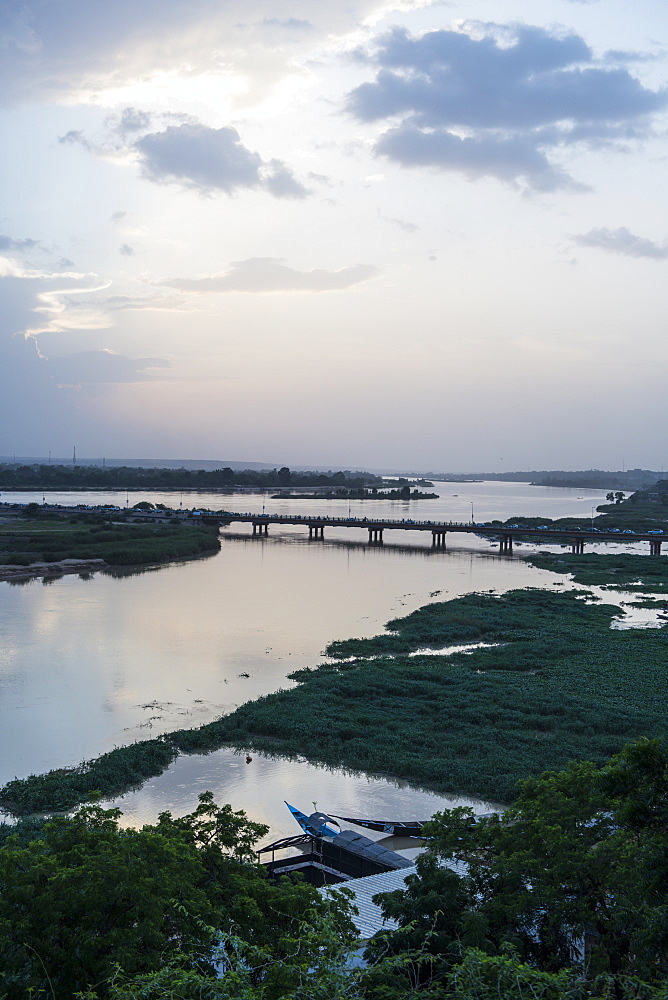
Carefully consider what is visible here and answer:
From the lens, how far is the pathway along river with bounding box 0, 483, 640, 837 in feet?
55.9

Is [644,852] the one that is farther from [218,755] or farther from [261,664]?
[261,664]

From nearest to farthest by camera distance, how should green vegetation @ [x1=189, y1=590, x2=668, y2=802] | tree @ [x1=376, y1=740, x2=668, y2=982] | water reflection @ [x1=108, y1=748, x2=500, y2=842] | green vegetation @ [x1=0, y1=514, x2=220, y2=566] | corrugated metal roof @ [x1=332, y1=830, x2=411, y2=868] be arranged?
tree @ [x1=376, y1=740, x2=668, y2=982] < corrugated metal roof @ [x1=332, y1=830, x2=411, y2=868] < water reflection @ [x1=108, y1=748, x2=500, y2=842] < green vegetation @ [x1=189, y1=590, x2=668, y2=802] < green vegetation @ [x1=0, y1=514, x2=220, y2=566]

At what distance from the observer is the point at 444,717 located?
21.0 metres

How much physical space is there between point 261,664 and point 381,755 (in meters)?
9.80

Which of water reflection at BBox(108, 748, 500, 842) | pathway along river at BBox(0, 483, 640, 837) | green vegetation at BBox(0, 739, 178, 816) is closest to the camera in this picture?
green vegetation at BBox(0, 739, 178, 816)

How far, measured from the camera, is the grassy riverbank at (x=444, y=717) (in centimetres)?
1739

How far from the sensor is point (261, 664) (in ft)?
90.5

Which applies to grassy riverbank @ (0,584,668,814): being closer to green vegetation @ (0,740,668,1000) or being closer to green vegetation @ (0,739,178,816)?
green vegetation @ (0,739,178,816)

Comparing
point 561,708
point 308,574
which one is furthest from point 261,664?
point 308,574

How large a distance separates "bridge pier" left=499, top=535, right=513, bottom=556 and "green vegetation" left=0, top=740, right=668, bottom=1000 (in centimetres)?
6092

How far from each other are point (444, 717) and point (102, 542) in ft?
150

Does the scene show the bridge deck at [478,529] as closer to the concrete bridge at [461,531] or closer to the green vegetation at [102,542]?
the concrete bridge at [461,531]

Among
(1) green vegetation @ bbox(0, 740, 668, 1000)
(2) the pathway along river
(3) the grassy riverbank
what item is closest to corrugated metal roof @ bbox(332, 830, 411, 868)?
(2) the pathway along river

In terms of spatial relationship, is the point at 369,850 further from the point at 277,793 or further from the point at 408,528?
the point at 408,528
